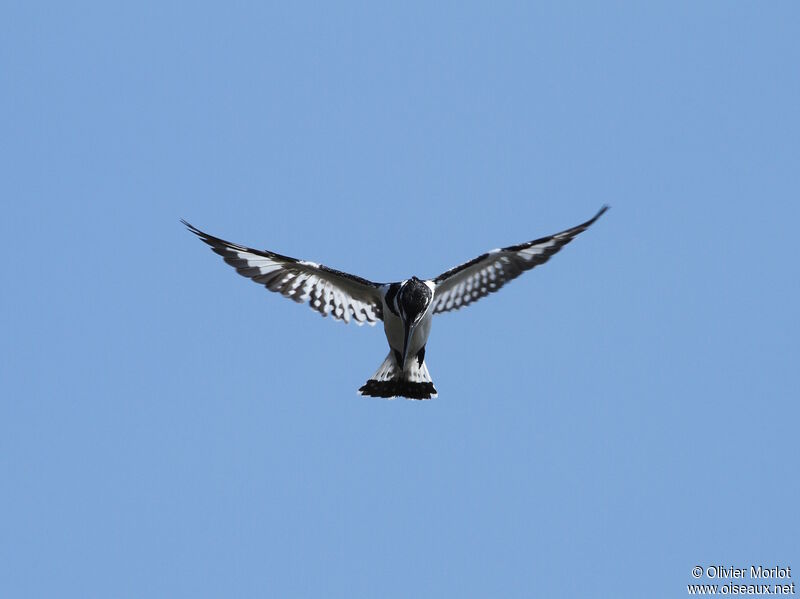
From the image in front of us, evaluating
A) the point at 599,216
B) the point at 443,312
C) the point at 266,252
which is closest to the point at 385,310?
the point at 443,312

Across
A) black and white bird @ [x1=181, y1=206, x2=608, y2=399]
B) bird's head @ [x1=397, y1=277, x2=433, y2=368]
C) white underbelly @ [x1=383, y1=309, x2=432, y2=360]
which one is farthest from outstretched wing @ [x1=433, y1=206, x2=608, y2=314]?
bird's head @ [x1=397, y1=277, x2=433, y2=368]

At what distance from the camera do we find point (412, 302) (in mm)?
10789

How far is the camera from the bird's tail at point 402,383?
1179 centimetres

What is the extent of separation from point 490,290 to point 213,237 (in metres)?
3.77

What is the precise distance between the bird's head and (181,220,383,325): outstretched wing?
3.37 feet

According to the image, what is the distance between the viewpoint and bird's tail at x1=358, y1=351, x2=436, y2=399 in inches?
464

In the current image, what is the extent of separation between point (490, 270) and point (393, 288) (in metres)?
1.39

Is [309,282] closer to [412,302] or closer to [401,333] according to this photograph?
[401,333]

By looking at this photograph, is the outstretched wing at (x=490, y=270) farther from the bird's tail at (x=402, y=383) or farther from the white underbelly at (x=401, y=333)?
the bird's tail at (x=402, y=383)

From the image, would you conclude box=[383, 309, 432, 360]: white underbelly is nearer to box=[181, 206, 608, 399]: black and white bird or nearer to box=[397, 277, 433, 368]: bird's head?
box=[181, 206, 608, 399]: black and white bird

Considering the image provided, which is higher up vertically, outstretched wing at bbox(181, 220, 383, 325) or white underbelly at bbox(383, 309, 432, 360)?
outstretched wing at bbox(181, 220, 383, 325)

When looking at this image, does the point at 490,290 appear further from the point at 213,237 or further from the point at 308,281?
the point at 213,237

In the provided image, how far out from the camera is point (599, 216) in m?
10.6

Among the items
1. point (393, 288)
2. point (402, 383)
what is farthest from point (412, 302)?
point (402, 383)
